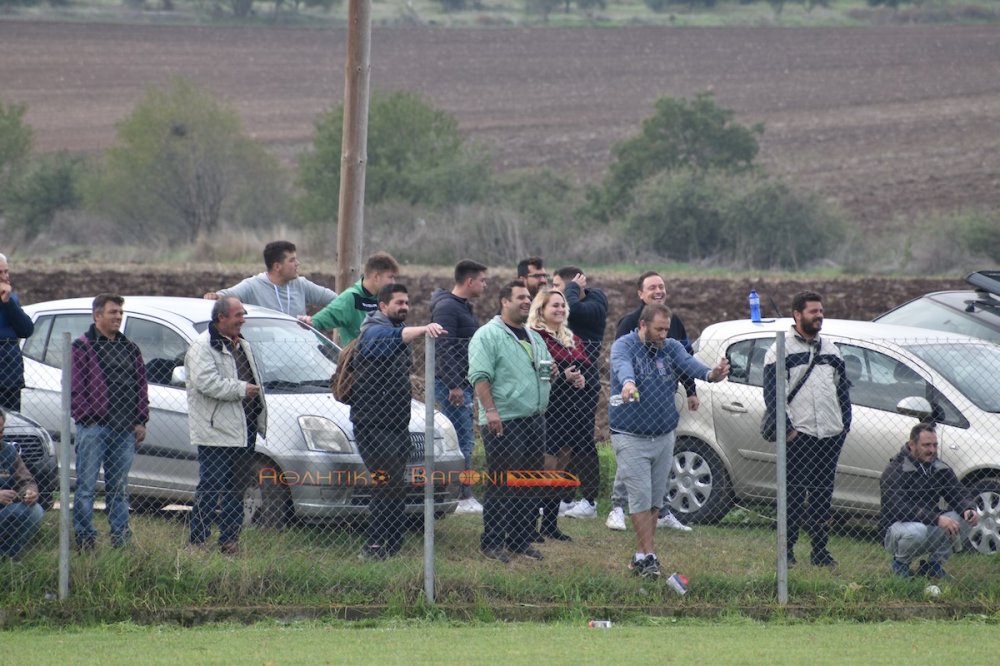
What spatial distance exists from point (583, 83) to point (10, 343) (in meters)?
73.6

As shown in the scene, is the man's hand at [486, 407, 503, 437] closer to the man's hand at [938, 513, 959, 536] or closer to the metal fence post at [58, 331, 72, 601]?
the metal fence post at [58, 331, 72, 601]

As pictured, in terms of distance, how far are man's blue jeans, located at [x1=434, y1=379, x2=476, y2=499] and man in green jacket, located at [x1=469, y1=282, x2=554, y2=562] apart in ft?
3.71

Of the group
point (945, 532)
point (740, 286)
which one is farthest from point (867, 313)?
point (945, 532)

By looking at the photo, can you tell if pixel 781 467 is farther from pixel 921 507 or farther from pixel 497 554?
pixel 497 554

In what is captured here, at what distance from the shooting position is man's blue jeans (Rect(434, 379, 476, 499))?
10.2 metres

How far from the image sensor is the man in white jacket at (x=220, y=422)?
8711mm

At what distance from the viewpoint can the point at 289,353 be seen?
10.4 meters

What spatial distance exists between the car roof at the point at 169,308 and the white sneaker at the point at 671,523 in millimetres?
3388

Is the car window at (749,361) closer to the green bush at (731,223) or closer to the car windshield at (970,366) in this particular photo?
the car windshield at (970,366)

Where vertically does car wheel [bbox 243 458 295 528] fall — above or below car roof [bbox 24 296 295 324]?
below

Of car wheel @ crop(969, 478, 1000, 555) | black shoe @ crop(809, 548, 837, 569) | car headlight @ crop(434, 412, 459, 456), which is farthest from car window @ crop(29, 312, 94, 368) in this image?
car wheel @ crop(969, 478, 1000, 555)

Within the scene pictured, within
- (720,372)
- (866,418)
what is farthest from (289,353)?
(866,418)

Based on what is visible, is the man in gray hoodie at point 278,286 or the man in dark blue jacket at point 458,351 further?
the man in gray hoodie at point 278,286

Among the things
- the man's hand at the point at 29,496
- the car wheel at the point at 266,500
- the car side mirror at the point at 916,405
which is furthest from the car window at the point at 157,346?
the car side mirror at the point at 916,405
